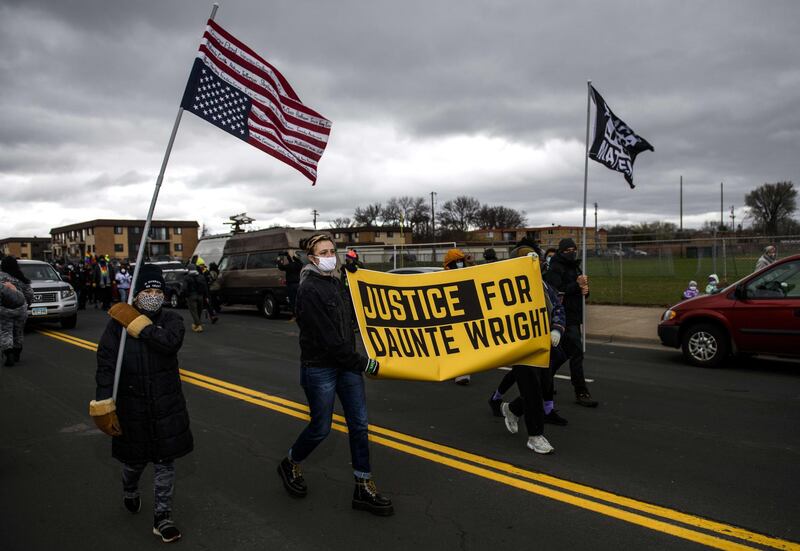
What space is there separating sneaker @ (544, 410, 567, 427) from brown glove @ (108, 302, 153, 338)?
13.1 ft

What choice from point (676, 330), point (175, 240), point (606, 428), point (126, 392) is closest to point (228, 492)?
point (126, 392)

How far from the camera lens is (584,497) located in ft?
13.1

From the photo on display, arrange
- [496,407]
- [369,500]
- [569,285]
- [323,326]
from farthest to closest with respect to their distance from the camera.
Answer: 1. [569,285]
2. [496,407]
3. [369,500]
4. [323,326]

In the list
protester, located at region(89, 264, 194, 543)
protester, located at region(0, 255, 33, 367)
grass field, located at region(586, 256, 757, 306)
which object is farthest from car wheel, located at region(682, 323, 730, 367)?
protester, located at region(0, 255, 33, 367)

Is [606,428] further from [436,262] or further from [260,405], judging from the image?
[436,262]

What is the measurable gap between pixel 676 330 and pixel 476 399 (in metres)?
4.23

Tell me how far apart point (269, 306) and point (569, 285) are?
12.6 metres

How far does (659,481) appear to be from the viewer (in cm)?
426

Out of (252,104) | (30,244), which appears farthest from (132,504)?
(30,244)

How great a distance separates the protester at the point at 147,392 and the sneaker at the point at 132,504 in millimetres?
347

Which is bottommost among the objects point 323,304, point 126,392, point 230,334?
point 230,334

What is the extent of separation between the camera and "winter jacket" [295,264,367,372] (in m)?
3.70

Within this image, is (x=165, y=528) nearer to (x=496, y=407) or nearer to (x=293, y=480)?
(x=293, y=480)

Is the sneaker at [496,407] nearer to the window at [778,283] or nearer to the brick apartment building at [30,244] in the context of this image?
the window at [778,283]
